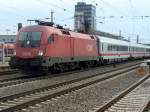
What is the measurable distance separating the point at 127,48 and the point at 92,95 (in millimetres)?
40735

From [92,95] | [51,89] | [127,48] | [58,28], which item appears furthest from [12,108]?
[127,48]

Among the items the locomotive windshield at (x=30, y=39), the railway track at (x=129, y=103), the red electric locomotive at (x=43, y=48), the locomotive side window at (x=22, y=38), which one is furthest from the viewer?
the locomotive side window at (x=22, y=38)

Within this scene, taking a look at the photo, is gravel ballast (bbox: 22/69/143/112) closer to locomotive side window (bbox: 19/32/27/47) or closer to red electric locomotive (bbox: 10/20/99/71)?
red electric locomotive (bbox: 10/20/99/71)

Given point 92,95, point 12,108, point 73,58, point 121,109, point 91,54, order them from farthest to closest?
point 91,54 < point 73,58 < point 92,95 < point 121,109 < point 12,108

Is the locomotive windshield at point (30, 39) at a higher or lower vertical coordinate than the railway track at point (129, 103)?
higher

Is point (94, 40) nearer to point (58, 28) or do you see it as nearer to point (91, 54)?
point (91, 54)

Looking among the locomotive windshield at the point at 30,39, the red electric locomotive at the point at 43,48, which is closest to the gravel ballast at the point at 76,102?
the red electric locomotive at the point at 43,48

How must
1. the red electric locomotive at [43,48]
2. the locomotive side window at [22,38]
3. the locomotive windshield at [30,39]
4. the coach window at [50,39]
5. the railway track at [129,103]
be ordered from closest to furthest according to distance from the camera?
the railway track at [129,103] < the red electric locomotive at [43,48] < the locomotive windshield at [30,39] < the coach window at [50,39] < the locomotive side window at [22,38]

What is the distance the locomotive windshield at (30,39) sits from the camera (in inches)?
877

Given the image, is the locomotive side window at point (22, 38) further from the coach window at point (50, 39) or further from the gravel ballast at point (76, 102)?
the gravel ballast at point (76, 102)

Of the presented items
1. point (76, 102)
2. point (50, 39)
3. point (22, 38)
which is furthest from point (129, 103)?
point (22, 38)

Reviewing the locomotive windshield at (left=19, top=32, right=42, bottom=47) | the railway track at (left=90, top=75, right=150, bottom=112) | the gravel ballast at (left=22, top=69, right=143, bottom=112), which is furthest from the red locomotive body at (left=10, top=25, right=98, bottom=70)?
the railway track at (left=90, top=75, right=150, bottom=112)

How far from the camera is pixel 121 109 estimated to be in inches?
437

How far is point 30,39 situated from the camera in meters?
22.5
